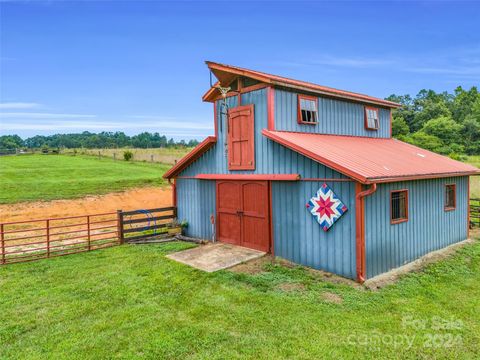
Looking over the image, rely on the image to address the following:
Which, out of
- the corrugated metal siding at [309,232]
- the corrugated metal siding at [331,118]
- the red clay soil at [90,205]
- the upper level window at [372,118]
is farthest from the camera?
the red clay soil at [90,205]

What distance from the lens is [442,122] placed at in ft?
180

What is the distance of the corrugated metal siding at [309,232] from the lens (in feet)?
26.3

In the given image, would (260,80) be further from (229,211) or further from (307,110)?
(229,211)

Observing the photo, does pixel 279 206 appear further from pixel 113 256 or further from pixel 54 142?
pixel 54 142

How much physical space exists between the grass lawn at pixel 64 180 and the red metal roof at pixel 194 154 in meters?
11.4

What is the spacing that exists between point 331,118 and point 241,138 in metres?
3.83


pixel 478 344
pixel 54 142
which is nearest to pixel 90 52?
pixel 478 344

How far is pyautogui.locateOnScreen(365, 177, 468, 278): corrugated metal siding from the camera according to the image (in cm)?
816

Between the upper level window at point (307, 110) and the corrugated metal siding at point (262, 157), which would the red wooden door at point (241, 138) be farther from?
the upper level window at point (307, 110)

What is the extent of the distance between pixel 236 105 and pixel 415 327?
815 cm

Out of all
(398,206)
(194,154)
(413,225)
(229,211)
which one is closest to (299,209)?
(398,206)

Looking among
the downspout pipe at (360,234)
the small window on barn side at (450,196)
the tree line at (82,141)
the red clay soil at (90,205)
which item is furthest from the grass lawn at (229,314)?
the tree line at (82,141)

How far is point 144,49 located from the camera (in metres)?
34.3

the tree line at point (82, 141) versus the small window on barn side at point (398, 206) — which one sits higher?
the tree line at point (82, 141)
